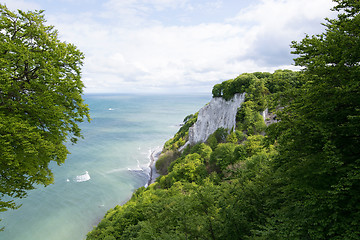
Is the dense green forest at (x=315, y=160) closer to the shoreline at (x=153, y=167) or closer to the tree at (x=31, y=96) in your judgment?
the tree at (x=31, y=96)

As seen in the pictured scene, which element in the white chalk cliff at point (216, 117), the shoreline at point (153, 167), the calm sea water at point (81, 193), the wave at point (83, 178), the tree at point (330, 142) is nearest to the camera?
the tree at point (330, 142)

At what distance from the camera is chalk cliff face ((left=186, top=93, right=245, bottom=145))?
38.0 meters

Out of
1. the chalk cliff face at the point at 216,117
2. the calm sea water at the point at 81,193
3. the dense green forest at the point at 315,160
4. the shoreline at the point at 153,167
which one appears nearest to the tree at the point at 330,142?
the dense green forest at the point at 315,160

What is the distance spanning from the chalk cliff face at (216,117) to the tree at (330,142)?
91.7ft

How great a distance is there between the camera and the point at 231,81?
42031 mm

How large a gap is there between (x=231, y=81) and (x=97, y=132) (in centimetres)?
8093

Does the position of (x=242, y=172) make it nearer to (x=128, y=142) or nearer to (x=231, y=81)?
(x=231, y=81)

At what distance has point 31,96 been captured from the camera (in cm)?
752

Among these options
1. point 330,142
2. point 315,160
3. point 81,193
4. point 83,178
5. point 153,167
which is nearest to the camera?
point 330,142

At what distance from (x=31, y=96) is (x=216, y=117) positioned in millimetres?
39799

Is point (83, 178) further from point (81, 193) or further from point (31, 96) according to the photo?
point (31, 96)

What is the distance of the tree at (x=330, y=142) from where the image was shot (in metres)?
6.28

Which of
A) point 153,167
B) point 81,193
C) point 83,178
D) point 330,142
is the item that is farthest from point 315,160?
point 83,178

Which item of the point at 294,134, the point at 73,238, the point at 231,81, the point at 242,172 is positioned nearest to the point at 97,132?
the point at 73,238
